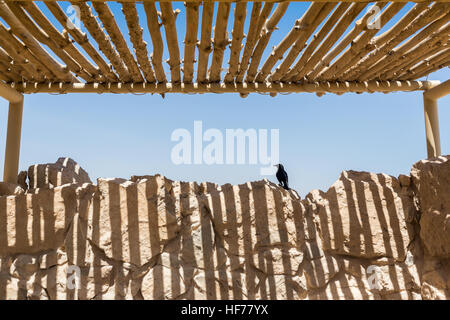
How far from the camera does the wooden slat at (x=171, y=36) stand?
228 centimetres

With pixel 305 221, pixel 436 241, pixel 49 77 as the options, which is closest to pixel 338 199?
pixel 305 221

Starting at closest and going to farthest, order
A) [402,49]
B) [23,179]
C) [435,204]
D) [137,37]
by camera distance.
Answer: [137,37] → [435,204] → [402,49] → [23,179]

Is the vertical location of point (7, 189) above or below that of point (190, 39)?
below

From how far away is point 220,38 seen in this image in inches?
104

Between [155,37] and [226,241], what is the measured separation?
6.16 ft

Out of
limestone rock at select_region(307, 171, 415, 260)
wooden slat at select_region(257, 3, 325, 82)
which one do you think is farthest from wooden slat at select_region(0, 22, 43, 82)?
limestone rock at select_region(307, 171, 415, 260)

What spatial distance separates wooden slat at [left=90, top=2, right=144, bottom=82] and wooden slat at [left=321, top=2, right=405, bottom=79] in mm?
1981

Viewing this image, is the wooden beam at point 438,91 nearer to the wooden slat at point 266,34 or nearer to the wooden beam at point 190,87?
the wooden beam at point 190,87

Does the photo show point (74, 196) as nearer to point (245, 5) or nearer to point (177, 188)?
point (177, 188)

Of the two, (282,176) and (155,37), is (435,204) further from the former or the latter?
(155,37)

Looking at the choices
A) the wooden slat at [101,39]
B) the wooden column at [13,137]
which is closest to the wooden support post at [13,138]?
the wooden column at [13,137]

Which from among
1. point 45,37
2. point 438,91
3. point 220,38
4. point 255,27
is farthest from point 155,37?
point 438,91

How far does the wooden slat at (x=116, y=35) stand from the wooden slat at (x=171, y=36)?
366 millimetres
